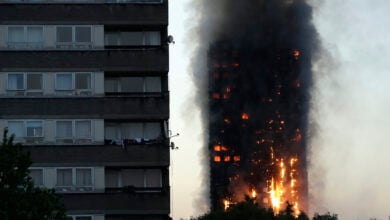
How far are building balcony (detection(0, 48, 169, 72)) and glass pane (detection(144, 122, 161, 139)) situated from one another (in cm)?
318

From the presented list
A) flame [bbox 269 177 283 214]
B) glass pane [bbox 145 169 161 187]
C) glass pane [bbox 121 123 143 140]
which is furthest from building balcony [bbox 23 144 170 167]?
flame [bbox 269 177 283 214]

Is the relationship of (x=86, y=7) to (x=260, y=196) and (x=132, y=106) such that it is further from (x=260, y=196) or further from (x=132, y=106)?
(x=260, y=196)

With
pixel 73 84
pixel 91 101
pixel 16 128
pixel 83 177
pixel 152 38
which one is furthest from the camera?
pixel 152 38

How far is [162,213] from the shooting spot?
212 ft

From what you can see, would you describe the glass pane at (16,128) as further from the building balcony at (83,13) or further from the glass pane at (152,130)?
the glass pane at (152,130)

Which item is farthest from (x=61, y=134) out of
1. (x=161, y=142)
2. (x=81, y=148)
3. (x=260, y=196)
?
(x=260, y=196)

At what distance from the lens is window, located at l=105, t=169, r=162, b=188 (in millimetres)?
65438

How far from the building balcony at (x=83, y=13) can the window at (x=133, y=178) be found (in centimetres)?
857

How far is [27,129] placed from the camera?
6506 centimetres

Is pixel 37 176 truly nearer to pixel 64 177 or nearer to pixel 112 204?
pixel 64 177

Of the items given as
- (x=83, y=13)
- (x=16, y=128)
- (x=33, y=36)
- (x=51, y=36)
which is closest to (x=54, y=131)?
(x=16, y=128)

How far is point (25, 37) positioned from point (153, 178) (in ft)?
36.1

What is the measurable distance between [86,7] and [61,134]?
7.55 metres

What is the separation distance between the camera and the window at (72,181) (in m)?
64.5
